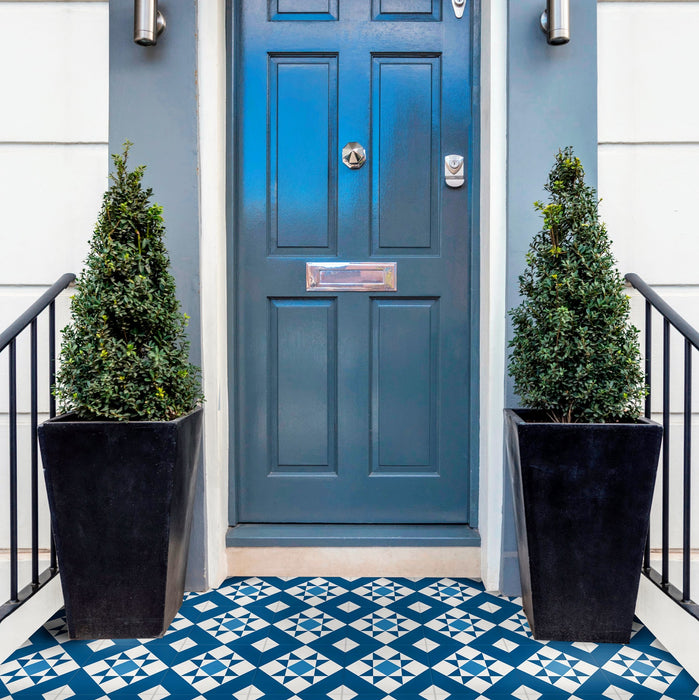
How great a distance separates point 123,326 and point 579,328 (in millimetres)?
1178

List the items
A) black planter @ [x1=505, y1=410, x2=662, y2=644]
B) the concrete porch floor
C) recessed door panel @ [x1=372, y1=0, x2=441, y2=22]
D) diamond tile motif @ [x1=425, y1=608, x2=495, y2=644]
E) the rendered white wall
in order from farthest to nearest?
recessed door panel @ [x1=372, y1=0, x2=441, y2=22], the rendered white wall, diamond tile motif @ [x1=425, y1=608, x2=495, y2=644], black planter @ [x1=505, y1=410, x2=662, y2=644], the concrete porch floor

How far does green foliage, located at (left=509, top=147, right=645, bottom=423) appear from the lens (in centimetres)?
138

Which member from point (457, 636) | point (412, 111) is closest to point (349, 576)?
point (457, 636)

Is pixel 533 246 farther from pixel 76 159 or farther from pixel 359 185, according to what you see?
pixel 76 159

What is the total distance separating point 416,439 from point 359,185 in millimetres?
921

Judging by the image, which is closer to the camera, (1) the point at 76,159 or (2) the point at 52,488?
(2) the point at 52,488

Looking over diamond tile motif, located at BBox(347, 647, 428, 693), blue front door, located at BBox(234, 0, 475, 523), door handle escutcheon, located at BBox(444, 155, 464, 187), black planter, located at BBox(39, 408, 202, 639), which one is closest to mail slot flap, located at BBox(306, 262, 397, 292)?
blue front door, located at BBox(234, 0, 475, 523)

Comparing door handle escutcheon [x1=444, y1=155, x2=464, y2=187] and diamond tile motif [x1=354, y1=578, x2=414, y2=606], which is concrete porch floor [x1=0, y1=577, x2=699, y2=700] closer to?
diamond tile motif [x1=354, y1=578, x2=414, y2=606]

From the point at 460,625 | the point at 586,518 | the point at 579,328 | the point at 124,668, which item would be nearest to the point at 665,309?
the point at 579,328

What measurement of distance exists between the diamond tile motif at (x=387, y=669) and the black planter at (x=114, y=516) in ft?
1.80

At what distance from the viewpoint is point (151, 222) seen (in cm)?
146

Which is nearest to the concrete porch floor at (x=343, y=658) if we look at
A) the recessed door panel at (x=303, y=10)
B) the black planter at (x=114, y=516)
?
the black planter at (x=114, y=516)

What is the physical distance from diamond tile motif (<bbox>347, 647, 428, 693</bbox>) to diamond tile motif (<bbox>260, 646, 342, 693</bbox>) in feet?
0.21

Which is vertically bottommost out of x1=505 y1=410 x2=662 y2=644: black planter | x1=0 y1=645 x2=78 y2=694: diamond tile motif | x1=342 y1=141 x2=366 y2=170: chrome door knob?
x1=0 y1=645 x2=78 y2=694: diamond tile motif
